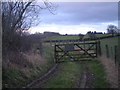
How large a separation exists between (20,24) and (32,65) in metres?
4.83

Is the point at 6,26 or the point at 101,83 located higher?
the point at 6,26

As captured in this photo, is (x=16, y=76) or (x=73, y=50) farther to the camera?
(x=73, y=50)

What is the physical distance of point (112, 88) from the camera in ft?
36.9

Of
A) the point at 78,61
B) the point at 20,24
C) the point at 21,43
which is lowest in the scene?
the point at 78,61

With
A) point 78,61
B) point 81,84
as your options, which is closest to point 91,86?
point 81,84

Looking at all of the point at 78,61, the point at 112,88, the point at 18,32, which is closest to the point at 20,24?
the point at 18,32

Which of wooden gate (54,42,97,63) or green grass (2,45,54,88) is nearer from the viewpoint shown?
green grass (2,45,54,88)

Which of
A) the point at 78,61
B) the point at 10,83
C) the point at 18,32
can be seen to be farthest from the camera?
the point at 78,61

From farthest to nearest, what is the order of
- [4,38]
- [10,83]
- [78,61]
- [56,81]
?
[78,61] < [4,38] < [56,81] < [10,83]

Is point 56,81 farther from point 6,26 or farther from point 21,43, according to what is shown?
point 21,43

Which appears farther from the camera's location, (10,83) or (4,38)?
(4,38)

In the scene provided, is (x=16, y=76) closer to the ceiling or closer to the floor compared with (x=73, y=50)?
closer to the floor

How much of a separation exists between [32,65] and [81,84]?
18.3 feet

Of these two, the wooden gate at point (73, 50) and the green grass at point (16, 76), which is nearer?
the green grass at point (16, 76)
